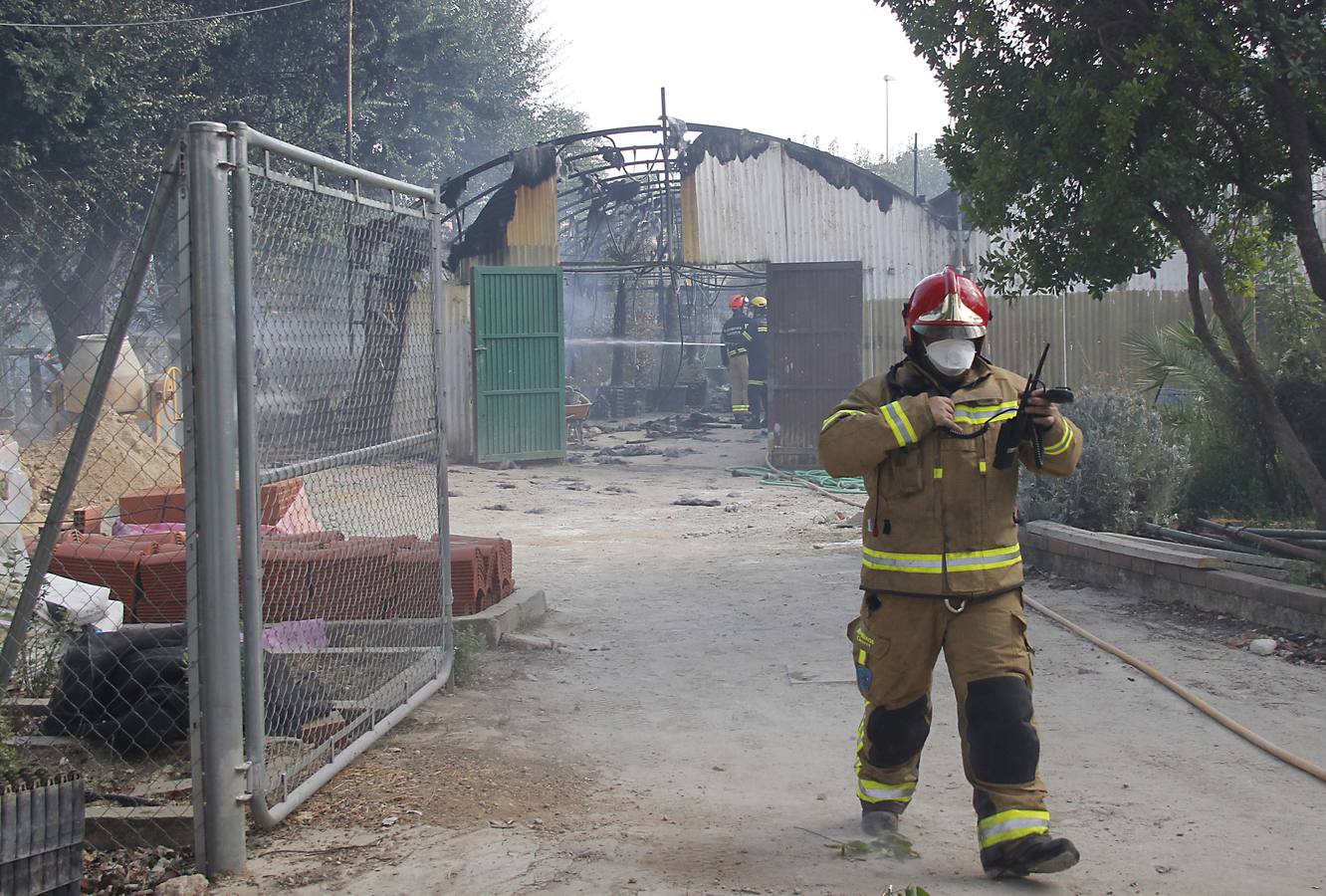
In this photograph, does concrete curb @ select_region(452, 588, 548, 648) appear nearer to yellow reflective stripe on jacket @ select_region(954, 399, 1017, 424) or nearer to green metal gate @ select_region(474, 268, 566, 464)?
yellow reflective stripe on jacket @ select_region(954, 399, 1017, 424)

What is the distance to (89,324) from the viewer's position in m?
16.6

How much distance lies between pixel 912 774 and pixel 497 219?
1500cm

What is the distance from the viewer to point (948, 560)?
3.80 m

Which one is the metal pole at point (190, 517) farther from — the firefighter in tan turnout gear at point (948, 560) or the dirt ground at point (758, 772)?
the firefighter in tan turnout gear at point (948, 560)

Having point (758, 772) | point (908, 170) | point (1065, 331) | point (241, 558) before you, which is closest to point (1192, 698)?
point (758, 772)

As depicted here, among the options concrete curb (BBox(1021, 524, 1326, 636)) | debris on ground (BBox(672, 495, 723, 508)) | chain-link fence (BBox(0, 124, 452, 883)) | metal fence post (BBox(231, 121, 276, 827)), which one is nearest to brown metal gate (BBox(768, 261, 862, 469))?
debris on ground (BBox(672, 495, 723, 508))

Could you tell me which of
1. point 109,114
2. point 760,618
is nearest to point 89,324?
point 109,114

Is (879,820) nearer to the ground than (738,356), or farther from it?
nearer to the ground

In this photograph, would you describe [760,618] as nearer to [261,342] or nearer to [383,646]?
[383,646]

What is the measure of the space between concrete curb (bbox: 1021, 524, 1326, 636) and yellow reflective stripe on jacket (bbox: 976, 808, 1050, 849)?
370cm

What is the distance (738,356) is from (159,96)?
10657mm

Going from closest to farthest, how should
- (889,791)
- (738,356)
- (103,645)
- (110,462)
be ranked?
(889,791) → (103,645) → (110,462) → (738,356)

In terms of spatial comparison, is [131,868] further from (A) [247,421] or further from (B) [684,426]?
(B) [684,426]

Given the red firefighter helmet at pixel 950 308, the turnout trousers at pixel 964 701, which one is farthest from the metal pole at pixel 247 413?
the red firefighter helmet at pixel 950 308
